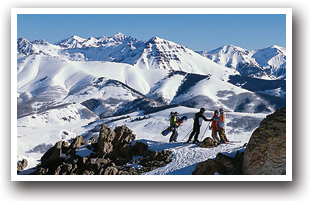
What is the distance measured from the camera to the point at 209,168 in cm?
1764

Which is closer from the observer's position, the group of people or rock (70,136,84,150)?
the group of people

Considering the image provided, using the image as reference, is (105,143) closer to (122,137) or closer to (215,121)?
(122,137)

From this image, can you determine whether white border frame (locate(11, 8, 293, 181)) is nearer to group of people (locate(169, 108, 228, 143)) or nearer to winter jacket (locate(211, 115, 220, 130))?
group of people (locate(169, 108, 228, 143))

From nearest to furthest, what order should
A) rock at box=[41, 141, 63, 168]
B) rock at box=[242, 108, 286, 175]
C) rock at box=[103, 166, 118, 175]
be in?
rock at box=[242, 108, 286, 175]
rock at box=[103, 166, 118, 175]
rock at box=[41, 141, 63, 168]

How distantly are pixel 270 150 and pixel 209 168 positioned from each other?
3114 millimetres

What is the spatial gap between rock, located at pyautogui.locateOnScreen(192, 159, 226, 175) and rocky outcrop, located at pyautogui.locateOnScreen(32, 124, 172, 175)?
363 centimetres

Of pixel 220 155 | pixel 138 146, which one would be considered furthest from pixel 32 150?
pixel 220 155

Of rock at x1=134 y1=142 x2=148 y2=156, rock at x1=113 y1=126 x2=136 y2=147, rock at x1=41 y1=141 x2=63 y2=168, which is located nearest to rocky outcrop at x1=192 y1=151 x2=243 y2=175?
rock at x1=134 y1=142 x2=148 y2=156

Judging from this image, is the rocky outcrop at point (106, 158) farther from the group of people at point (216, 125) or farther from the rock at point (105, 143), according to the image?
the group of people at point (216, 125)

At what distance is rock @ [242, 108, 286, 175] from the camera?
16.3 m

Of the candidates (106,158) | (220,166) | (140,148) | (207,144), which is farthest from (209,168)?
(106,158)

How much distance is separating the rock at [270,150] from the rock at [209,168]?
1.50 m

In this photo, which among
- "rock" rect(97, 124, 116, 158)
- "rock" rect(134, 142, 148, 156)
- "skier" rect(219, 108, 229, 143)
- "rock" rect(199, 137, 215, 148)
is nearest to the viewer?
"rock" rect(199, 137, 215, 148)
